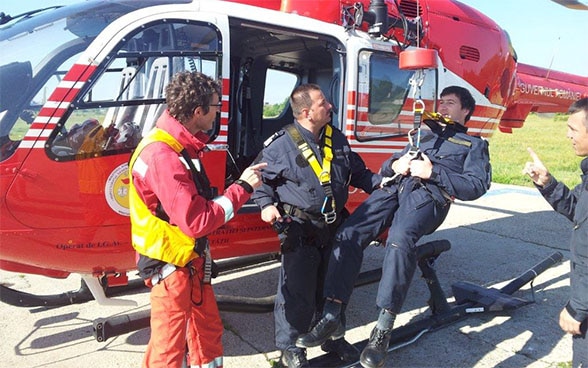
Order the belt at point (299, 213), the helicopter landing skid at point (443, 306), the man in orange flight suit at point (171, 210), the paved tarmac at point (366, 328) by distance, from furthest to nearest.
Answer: the paved tarmac at point (366, 328) → the helicopter landing skid at point (443, 306) → the belt at point (299, 213) → the man in orange flight suit at point (171, 210)

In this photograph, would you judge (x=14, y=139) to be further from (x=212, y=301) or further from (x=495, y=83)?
(x=495, y=83)

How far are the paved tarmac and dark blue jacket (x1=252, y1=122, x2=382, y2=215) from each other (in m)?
1.20

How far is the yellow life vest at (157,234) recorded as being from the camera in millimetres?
2520

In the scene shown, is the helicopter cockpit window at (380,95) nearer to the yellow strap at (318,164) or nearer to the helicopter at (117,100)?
the helicopter at (117,100)

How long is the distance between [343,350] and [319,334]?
1.36ft

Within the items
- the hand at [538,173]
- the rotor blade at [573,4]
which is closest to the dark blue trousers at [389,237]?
the hand at [538,173]

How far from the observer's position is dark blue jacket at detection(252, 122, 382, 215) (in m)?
3.37

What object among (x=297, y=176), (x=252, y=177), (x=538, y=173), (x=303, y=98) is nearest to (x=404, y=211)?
(x=297, y=176)

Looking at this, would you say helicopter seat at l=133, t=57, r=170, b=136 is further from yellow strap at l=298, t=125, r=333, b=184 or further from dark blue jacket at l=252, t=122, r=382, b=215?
yellow strap at l=298, t=125, r=333, b=184

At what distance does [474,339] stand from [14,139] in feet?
11.7

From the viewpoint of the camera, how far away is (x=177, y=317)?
8.46 ft

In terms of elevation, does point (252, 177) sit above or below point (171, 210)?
above

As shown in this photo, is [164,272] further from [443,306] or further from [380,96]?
[380,96]

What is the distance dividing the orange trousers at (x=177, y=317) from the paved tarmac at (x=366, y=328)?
107 cm
